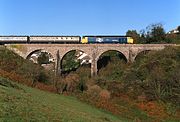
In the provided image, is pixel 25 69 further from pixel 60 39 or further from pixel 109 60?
pixel 109 60

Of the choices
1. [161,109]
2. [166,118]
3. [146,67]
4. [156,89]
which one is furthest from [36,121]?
[146,67]

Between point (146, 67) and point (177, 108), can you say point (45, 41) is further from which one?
point (177, 108)

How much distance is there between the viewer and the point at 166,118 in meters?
26.4

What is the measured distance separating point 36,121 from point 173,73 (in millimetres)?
26640

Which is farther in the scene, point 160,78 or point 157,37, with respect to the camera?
point 157,37

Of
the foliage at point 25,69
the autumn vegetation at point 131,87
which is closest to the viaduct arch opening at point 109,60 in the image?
the autumn vegetation at point 131,87

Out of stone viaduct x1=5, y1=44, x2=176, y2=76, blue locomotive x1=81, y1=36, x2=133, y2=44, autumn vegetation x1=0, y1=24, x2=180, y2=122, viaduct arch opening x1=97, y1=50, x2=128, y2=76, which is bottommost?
autumn vegetation x1=0, y1=24, x2=180, y2=122

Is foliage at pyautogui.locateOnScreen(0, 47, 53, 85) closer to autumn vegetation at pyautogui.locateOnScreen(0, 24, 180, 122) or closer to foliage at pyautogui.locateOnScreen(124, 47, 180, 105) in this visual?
autumn vegetation at pyautogui.locateOnScreen(0, 24, 180, 122)

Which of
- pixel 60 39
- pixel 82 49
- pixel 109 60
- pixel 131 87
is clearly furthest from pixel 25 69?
pixel 109 60

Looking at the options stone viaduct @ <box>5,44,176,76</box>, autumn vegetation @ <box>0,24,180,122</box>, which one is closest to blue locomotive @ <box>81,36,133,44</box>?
stone viaduct @ <box>5,44,176,76</box>

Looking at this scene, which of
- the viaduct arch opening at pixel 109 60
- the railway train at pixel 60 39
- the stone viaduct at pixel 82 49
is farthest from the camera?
the railway train at pixel 60 39

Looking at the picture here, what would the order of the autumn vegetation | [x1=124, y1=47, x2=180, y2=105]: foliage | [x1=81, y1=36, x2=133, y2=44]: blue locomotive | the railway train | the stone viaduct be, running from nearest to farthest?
Result: the autumn vegetation < [x1=124, y1=47, x2=180, y2=105]: foliage < the stone viaduct < the railway train < [x1=81, y1=36, x2=133, y2=44]: blue locomotive

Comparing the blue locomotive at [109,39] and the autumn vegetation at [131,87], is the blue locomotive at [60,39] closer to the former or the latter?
the blue locomotive at [109,39]

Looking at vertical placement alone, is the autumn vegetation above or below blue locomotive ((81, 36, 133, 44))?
below
